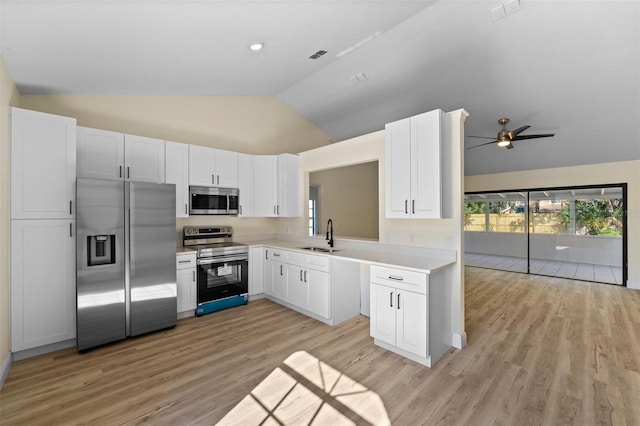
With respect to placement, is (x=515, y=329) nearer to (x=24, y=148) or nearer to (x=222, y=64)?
(x=222, y=64)

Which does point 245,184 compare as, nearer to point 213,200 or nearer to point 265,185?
point 265,185

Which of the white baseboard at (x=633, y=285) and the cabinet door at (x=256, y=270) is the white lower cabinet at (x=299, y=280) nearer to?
the cabinet door at (x=256, y=270)

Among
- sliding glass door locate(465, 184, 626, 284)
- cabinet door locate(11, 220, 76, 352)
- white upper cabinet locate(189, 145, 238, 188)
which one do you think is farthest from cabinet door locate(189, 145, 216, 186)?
sliding glass door locate(465, 184, 626, 284)

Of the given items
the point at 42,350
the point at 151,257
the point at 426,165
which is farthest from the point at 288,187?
the point at 42,350

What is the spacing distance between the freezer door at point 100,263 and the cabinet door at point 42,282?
18cm

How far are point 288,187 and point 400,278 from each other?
273cm

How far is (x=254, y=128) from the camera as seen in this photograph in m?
5.16

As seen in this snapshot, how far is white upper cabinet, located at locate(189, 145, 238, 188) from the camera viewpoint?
408 cm

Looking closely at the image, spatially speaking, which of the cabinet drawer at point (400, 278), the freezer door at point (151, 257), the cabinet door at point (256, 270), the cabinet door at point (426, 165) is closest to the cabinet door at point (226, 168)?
the freezer door at point (151, 257)

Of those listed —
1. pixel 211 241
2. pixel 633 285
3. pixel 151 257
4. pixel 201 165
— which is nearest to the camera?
pixel 151 257

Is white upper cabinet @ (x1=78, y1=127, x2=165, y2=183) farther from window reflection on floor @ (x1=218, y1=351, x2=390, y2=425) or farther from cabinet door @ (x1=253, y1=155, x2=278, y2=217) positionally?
window reflection on floor @ (x1=218, y1=351, x2=390, y2=425)

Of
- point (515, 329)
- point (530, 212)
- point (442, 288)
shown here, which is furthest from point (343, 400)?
point (530, 212)

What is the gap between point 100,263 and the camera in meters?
2.95

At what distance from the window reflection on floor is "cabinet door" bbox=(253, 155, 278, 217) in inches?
109
